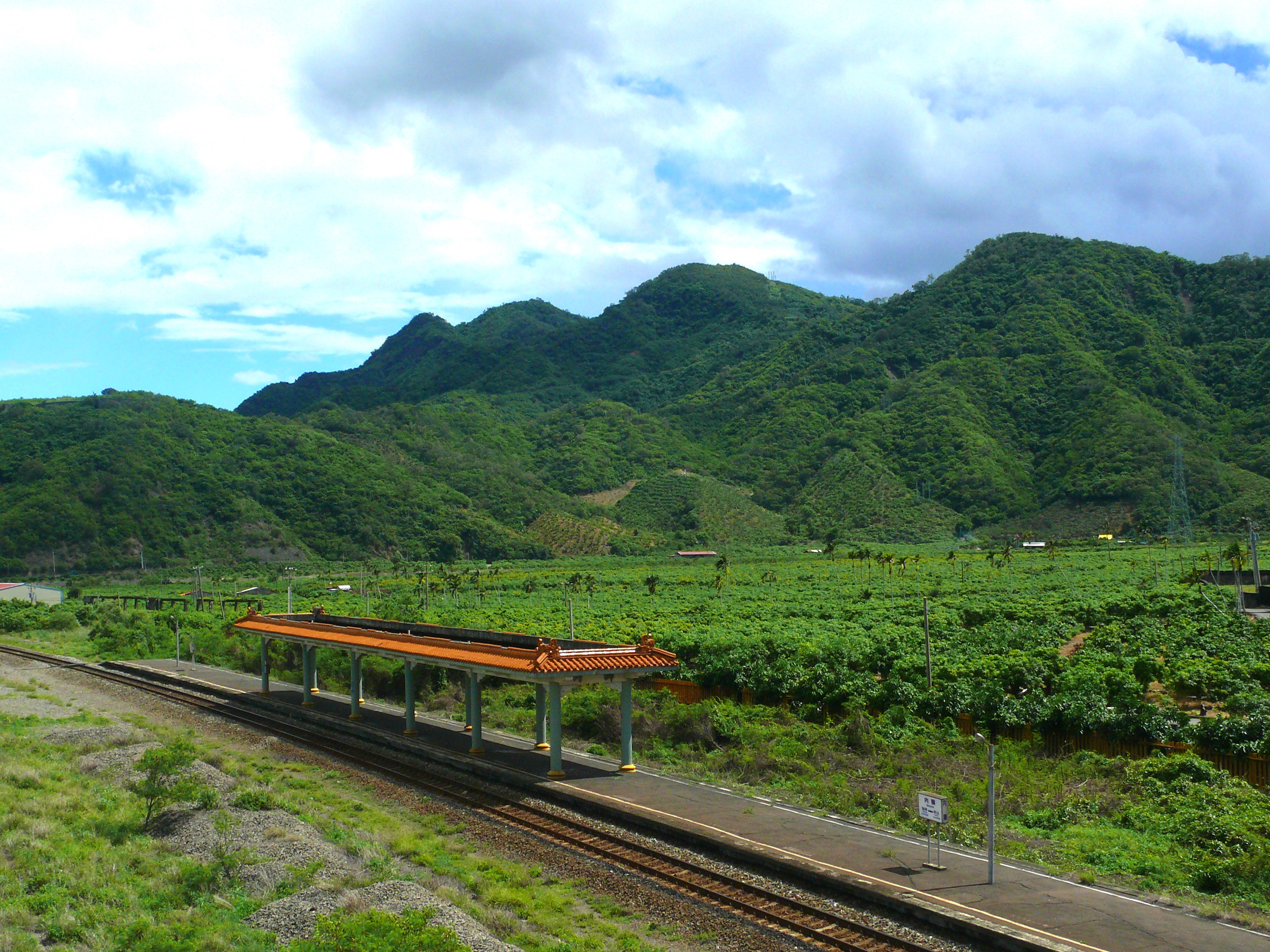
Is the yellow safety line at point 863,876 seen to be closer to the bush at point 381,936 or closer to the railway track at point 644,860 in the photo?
the railway track at point 644,860

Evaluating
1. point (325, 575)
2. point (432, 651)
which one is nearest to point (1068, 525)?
point (325, 575)

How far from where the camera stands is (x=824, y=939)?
37.0 feet

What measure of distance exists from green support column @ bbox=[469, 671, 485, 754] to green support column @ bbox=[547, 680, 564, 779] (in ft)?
8.33

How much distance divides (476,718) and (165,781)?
6133 mm

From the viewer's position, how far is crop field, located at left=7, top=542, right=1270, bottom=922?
603 inches

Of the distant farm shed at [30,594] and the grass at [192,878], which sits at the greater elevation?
the grass at [192,878]

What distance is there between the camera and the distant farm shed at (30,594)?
230ft

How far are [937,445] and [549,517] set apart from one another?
59321mm

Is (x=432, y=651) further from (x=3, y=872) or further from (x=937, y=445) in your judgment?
(x=937, y=445)

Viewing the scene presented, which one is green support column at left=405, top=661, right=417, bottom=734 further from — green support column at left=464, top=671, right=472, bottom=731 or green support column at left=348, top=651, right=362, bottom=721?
green support column at left=348, top=651, right=362, bottom=721

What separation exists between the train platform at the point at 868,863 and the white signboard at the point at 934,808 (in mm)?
769

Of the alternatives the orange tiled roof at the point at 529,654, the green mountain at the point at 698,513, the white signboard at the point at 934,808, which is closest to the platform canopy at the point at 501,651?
the orange tiled roof at the point at 529,654

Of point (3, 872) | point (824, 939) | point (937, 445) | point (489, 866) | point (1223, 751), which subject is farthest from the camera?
point (937, 445)

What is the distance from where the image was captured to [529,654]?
19.1 metres
